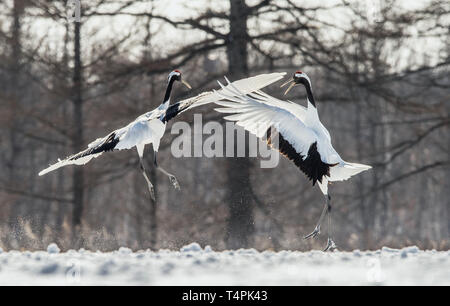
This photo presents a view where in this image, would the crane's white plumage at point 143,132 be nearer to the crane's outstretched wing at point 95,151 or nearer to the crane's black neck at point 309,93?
the crane's outstretched wing at point 95,151

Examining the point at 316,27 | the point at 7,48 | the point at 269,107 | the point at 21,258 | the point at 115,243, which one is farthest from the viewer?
the point at 7,48

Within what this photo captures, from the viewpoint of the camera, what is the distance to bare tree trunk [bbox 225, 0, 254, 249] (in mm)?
15094

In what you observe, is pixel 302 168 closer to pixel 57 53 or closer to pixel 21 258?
pixel 21 258

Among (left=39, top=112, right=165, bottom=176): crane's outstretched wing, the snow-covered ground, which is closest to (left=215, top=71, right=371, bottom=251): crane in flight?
(left=39, top=112, right=165, bottom=176): crane's outstretched wing

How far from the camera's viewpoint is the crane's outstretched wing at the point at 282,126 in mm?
8633

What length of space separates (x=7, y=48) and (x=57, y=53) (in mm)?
2783

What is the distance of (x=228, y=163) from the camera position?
15.3 metres

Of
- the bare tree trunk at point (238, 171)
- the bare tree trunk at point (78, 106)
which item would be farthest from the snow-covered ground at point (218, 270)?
the bare tree trunk at point (78, 106)

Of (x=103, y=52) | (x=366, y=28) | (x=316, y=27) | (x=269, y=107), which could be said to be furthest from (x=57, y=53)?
(x=269, y=107)

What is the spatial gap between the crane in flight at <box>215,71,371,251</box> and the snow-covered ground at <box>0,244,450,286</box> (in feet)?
4.76

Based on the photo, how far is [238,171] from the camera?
49.7 ft

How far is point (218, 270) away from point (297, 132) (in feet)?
9.14

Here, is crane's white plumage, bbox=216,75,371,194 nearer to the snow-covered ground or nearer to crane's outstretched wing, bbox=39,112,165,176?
crane's outstretched wing, bbox=39,112,165,176

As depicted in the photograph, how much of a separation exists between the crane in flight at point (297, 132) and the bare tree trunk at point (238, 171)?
6068 mm
